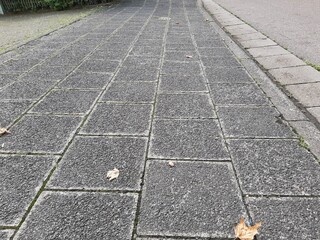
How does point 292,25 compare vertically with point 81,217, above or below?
below

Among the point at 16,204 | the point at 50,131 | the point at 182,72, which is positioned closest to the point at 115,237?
the point at 16,204

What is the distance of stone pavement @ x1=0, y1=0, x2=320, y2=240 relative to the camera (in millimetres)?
1660

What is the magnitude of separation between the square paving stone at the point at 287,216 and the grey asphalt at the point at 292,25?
3.12m

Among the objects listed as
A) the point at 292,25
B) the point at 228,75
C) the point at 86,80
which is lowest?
the point at 292,25

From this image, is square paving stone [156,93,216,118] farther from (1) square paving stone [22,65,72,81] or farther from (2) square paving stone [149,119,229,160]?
(1) square paving stone [22,65,72,81]

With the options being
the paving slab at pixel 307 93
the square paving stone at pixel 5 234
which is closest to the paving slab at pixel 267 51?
the paving slab at pixel 307 93

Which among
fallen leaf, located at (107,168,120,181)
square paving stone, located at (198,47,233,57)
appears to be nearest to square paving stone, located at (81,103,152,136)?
fallen leaf, located at (107,168,120,181)

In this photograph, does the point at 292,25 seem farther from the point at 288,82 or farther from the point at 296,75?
the point at 288,82

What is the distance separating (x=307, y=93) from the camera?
10.4 ft

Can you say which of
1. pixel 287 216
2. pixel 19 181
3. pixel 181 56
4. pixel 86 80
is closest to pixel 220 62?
pixel 181 56

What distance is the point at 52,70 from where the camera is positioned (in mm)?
4188

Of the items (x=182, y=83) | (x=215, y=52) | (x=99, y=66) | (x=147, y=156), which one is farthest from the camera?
(x=215, y=52)

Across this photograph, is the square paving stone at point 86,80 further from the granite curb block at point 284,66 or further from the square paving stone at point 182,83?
the granite curb block at point 284,66

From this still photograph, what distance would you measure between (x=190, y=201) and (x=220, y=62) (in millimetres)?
3131
